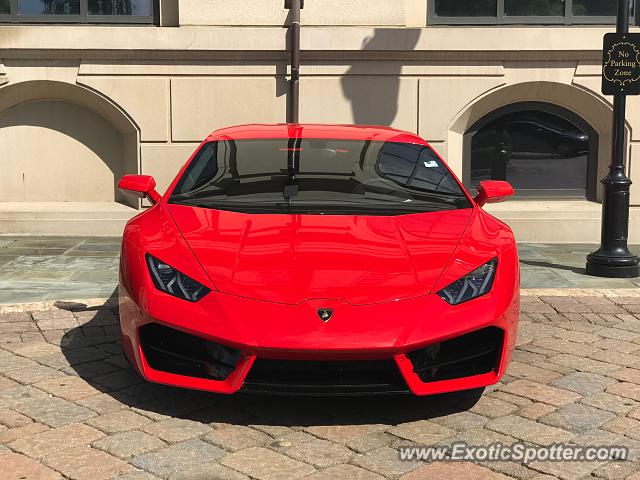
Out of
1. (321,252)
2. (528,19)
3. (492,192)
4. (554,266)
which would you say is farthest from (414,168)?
(528,19)

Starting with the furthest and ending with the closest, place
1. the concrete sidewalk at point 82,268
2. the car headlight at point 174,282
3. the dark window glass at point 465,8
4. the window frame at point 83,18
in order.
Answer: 1. the dark window glass at point 465,8
2. the window frame at point 83,18
3. the concrete sidewalk at point 82,268
4. the car headlight at point 174,282

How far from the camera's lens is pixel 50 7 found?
10.9 meters

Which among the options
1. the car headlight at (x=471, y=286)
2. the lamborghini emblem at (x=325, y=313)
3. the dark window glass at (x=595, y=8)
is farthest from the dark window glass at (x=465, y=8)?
the lamborghini emblem at (x=325, y=313)

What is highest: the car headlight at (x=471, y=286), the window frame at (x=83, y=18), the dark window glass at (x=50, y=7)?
the dark window glass at (x=50, y=7)

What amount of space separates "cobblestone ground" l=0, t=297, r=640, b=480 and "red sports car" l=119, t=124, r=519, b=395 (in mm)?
236

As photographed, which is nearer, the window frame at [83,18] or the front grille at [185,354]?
the front grille at [185,354]

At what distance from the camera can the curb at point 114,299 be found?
6.44m

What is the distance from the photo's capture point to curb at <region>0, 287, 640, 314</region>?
644 centimetres

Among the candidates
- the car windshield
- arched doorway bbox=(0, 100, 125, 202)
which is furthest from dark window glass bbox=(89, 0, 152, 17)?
the car windshield

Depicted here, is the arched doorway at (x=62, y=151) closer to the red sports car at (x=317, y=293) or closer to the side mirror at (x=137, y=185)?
the side mirror at (x=137, y=185)

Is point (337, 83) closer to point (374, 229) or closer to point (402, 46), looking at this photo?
point (402, 46)

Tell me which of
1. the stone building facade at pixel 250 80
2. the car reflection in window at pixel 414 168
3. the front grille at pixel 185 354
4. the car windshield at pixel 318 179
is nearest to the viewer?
the front grille at pixel 185 354

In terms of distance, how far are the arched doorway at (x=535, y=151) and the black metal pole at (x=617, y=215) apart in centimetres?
277

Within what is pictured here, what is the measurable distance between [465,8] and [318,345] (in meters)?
8.21
